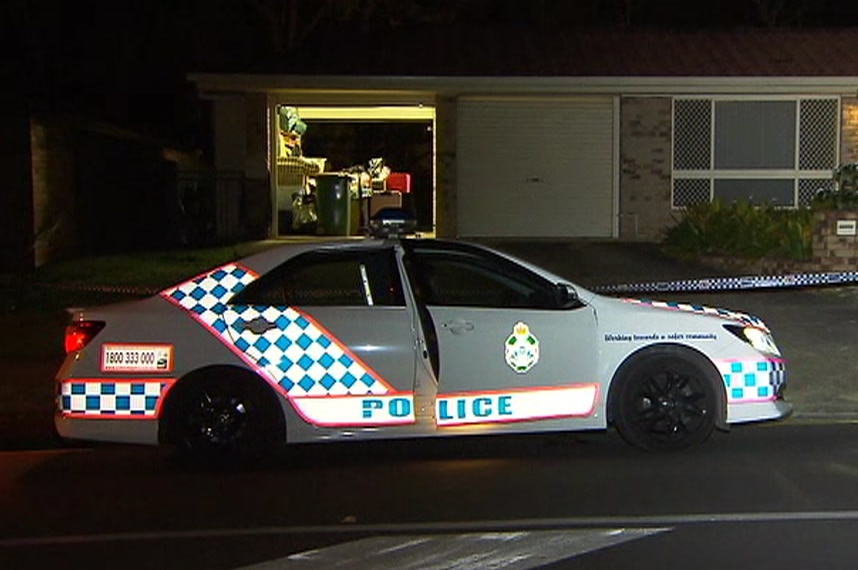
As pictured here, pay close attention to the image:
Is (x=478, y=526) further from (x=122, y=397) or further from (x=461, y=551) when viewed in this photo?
(x=122, y=397)

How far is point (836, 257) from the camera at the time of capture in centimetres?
1503

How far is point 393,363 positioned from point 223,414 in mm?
1105

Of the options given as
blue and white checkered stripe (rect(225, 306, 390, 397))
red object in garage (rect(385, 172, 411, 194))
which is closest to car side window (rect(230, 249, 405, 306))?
blue and white checkered stripe (rect(225, 306, 390, 397))

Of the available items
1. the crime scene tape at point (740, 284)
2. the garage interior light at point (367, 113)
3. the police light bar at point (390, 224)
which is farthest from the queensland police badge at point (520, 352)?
the garage interior light at point (367, 113)

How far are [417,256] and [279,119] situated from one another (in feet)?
47.3

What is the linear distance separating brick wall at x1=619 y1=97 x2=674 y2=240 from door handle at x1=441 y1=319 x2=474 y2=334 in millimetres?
13207

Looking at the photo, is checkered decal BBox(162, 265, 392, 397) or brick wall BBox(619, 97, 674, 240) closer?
checkered decal BBox(162, 265, 392, 397)

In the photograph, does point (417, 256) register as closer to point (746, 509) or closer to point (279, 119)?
point (746, 509)

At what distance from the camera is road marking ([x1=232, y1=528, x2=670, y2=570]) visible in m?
5.80

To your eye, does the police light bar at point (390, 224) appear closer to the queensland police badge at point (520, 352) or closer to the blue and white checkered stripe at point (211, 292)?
the blue and white checkered stripe at point (211, 292)

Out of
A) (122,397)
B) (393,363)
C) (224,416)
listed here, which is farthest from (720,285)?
(122,397)

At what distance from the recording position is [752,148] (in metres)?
20.8

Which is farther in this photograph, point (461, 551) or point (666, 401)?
point (666, 401)

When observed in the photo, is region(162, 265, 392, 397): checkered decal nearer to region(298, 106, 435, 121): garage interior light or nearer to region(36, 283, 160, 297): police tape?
region(36, 283, 160, 297): police tape
